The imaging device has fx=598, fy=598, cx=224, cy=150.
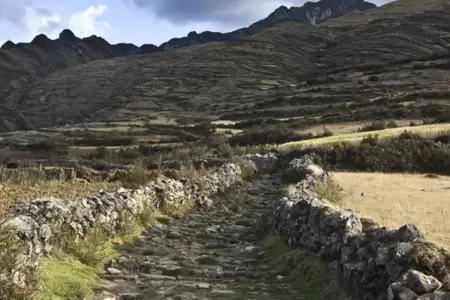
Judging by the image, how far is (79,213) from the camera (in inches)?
424

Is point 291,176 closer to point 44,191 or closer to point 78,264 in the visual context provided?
point 44,191

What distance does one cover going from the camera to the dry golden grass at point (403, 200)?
12547 millimetres

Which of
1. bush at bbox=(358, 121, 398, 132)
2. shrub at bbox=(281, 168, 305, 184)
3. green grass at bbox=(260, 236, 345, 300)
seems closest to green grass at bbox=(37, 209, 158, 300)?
green grass at bbox=(260, 236, 345, 300)

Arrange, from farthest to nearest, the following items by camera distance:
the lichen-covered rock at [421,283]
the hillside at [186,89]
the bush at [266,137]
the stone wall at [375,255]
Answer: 1. the hillside at [186,89]
2. the bush at [266,137]
3. the stone wall at [375,255]
4. the lichen-covered rock at [421,283]

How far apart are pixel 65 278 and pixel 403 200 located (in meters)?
11.8

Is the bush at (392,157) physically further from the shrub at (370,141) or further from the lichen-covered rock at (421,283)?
the lichen-covered rock at (421,283)

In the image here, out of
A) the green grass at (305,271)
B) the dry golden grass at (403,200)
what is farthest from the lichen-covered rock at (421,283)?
the dry golden grass at (403,200)

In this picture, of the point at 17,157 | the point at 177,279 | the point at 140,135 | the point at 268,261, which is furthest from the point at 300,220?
the point at 140,135

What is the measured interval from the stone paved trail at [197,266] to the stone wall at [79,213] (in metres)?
0.71

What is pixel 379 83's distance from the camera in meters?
104

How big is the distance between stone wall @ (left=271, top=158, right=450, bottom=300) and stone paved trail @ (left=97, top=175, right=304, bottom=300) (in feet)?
3.09

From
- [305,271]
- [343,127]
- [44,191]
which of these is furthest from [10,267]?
[343,127]

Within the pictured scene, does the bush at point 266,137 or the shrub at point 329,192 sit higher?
the bush at point 266,137

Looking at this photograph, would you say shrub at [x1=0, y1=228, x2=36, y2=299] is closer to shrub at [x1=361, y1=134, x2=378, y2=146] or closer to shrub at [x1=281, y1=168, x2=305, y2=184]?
shrub at [x1=281, y1=168, x2=305, y2=184]
